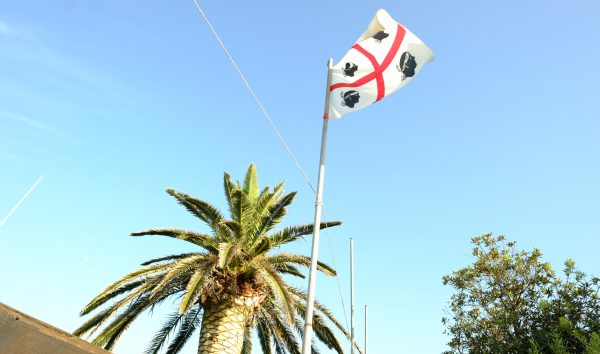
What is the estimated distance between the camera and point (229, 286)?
13820 millimetres

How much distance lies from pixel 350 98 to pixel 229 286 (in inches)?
296

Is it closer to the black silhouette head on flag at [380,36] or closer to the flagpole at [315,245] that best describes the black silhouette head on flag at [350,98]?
the flagpole at [315,245]

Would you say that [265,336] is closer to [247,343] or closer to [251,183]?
[247,343]

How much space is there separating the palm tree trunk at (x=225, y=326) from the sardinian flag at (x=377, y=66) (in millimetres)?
7585

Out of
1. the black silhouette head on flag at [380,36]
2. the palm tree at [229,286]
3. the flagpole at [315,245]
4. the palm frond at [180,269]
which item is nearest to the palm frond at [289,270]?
the palm tree at [229,286]

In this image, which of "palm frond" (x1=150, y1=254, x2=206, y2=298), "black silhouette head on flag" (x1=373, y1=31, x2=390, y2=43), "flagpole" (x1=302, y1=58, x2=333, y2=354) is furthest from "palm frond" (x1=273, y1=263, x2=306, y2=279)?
"black silhouette head on flag" (x1=373, y1=31, x2=390, y2=43)

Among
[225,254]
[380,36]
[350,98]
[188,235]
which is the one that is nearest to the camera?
[350,98]

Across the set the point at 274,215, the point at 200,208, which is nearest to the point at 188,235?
the point at 200,208

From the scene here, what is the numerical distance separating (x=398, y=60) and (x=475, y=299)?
9.25 meters

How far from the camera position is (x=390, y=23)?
9.37 m

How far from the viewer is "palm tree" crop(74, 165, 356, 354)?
13328 mm

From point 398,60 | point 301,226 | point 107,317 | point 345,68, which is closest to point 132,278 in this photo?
point 107,317

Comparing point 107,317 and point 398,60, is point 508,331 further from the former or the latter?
point 107,317

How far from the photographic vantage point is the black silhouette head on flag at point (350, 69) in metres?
9.16
